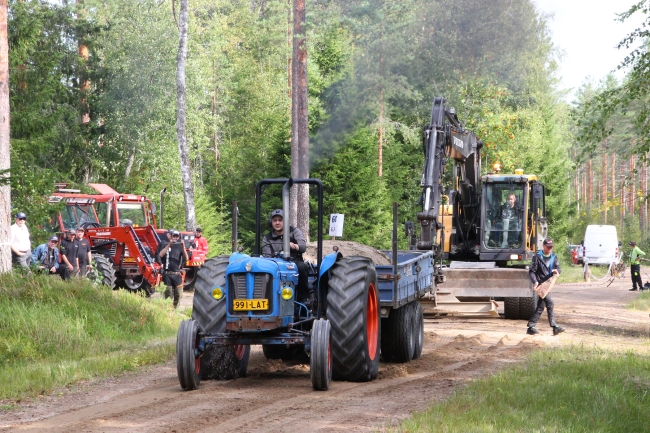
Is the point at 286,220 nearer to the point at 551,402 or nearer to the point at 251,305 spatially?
the point at 251,305

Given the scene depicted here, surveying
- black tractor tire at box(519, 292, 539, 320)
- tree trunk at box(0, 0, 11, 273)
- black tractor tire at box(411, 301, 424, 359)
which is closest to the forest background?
tree trunk at box(0, 0, 11, 273)

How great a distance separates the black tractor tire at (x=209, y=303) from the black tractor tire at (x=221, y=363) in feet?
1.06

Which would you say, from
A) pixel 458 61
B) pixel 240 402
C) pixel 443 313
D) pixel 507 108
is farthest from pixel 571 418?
pixel 507 108

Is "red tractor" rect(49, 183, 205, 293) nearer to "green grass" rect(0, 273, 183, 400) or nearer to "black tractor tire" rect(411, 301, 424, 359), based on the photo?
"green grass" rect(0, 273, 183, 400)

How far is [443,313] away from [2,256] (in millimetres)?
8802

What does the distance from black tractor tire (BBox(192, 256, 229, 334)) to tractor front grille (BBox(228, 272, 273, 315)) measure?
1.26 ft

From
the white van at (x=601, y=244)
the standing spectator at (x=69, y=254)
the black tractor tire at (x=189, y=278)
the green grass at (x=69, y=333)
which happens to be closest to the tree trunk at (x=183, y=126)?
the black tractor tire at (x=189, y=278)

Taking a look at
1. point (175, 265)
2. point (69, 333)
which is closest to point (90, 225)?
point (175, 265)

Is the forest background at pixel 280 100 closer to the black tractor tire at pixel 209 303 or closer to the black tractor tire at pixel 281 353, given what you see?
the black tractor tire at pixel 281 353

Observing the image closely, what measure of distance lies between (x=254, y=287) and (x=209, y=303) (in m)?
0.78

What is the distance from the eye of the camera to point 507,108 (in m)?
47.3

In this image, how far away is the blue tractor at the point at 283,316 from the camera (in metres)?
10.1

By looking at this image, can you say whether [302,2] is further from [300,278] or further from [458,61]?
[300,278]

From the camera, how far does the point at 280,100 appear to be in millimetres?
48219
